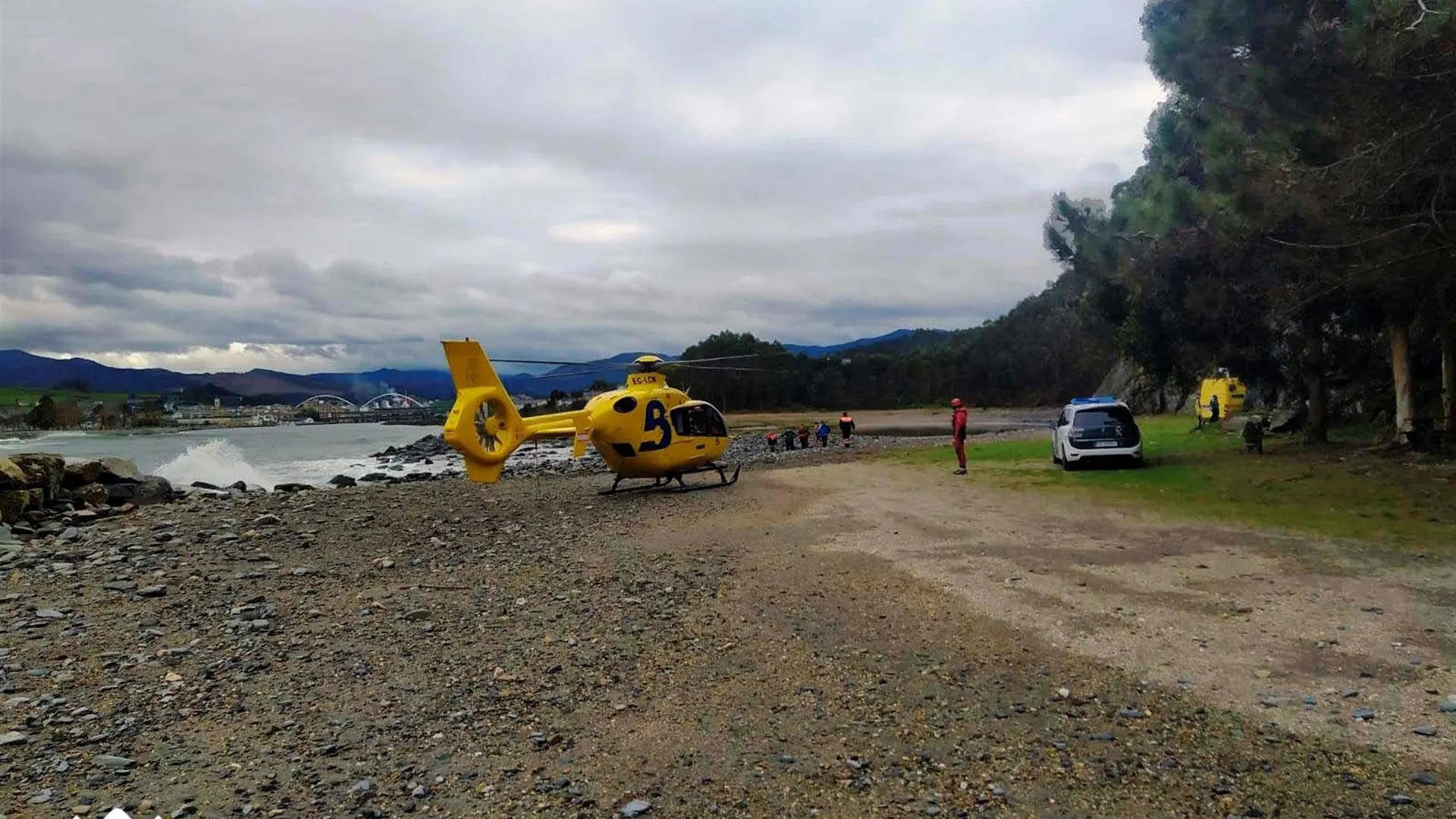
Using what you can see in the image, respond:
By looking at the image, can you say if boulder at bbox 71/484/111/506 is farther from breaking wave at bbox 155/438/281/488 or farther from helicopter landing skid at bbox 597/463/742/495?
helicopter landing skid at bbox 597/463/742/495

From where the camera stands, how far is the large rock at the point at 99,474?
69.9ft

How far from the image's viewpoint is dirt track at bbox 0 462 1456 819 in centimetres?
407

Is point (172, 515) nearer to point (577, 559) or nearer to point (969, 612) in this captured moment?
point (577, 559)

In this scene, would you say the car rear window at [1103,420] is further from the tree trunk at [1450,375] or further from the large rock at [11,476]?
the large rock at [11,476]

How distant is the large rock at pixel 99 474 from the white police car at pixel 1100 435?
968 inches

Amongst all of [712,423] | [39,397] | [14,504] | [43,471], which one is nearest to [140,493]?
[43,471]

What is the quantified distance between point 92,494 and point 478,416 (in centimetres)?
1243

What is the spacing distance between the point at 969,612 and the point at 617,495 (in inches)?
487

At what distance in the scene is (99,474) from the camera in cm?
2222

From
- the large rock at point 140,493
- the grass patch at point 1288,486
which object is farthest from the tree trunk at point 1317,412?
the large rock at point 140,493

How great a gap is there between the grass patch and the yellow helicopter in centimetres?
654

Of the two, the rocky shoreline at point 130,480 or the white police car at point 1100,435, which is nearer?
the rocky shoreline at point 130,480

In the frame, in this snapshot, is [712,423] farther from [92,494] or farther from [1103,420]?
[92,494]

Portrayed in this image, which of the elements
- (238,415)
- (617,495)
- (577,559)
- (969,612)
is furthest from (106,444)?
(969,612)
